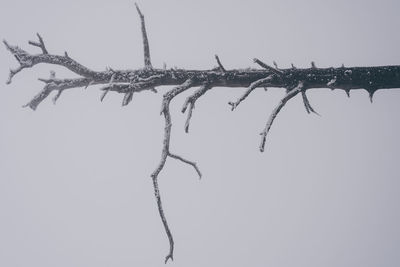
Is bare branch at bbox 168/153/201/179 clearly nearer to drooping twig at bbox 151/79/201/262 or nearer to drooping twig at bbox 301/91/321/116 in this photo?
drooping twig at bbox 151/79/201/262

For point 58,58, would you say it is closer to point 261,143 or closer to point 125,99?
point 125,99

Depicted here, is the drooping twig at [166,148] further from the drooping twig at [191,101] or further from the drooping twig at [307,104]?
the drooping twig at [307,104]

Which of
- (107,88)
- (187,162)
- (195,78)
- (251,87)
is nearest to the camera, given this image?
(107,88)

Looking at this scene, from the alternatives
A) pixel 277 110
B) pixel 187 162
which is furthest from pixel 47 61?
pixel 277 110

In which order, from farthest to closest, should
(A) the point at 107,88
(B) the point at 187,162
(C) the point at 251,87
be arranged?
(B) the point at 187,162 < (C) the point at 251,87 < (A) the point at 107,88

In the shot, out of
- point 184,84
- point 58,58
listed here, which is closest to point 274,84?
point 184,84

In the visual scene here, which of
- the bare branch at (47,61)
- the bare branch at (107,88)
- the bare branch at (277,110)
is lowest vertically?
the bare branch at (277,110)

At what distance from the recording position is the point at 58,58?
3.74 meters

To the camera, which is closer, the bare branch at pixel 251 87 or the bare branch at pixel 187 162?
the bare branch at pixel 251 87

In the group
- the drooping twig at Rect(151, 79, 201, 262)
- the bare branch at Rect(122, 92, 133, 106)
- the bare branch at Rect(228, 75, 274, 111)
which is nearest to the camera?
the bare branch at Rect(228, 75, 274, 111)

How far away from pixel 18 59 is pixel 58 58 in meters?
0.38

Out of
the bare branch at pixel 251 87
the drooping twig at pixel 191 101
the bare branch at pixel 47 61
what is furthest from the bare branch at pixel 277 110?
the bare branch at pixel 47 61

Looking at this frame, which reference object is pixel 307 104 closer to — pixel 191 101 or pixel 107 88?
pixel 191 101

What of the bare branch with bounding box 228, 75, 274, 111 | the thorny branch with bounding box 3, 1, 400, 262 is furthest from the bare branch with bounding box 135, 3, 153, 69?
the bare branch with bounding box 228, 75, 274, 111
